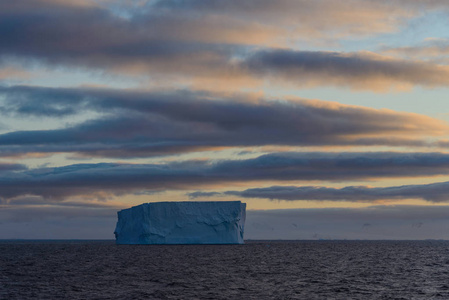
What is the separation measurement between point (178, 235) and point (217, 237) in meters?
6.42

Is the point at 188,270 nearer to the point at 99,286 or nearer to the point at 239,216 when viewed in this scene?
the point at 99,286

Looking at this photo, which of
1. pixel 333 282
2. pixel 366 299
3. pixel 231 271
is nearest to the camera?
pixel 366 299

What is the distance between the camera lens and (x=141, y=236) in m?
90.2

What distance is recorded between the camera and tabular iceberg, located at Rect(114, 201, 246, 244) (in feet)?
296

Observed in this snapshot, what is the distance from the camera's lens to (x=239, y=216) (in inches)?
3602

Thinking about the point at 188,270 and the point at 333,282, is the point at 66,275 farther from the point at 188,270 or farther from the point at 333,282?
the point at 333,282

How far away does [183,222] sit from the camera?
3632 inches

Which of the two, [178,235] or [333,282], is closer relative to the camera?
[333,282]

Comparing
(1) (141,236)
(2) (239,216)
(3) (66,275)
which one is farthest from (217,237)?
(3) (66,275)

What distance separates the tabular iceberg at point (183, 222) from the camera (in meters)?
90.3

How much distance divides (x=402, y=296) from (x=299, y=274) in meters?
15.3

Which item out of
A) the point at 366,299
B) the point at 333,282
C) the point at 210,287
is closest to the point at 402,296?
the point at 366,299

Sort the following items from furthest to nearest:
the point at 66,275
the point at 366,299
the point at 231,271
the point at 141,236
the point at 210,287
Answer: the point at 141,236 → the point at 231,271 → the point at 66,275 → the point at 210,287 → the point at 366,299

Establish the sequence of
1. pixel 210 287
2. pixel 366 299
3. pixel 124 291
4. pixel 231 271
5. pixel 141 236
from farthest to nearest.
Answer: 1. pixel 141 236
2. pixel 231 271
3. pixel 210 287
4. pixel 124 291
5. pixel 366 299
